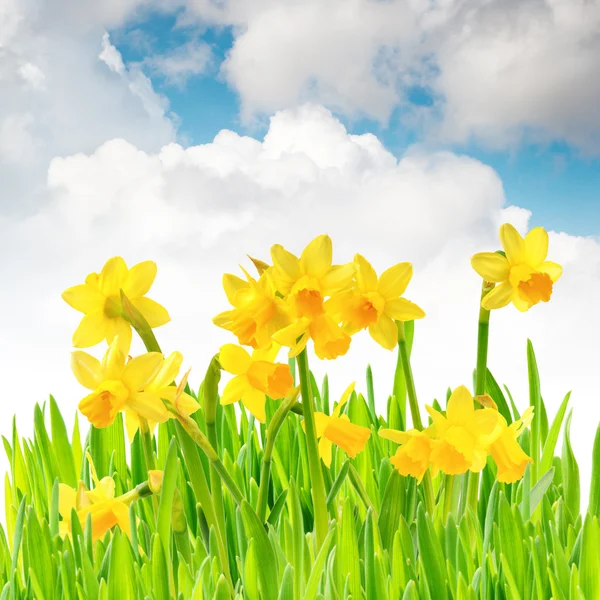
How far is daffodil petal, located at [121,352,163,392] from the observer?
1.33 metres

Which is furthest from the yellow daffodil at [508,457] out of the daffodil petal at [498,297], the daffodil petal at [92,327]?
the daffodil petal at [92,327]

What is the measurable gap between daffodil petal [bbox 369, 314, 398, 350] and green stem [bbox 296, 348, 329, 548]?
0.19 metres

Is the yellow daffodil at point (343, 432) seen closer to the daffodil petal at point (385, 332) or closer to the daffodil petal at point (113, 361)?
the daffodil petal at point (385, 332)

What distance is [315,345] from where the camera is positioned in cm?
137

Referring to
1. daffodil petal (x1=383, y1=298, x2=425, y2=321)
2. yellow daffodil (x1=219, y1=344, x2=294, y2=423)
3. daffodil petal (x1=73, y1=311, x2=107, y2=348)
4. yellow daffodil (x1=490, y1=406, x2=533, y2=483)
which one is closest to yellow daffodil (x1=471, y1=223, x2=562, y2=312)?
daffodil petal (x1=383, y1=298, x2=425, y2=321)

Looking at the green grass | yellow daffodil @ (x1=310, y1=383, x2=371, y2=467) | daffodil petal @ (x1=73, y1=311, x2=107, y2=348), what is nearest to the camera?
the green grass

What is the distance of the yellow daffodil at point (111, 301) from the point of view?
4.68 feet

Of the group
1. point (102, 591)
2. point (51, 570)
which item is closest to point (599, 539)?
point (102, 591)

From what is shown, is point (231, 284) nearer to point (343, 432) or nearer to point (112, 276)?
point (112, 276)

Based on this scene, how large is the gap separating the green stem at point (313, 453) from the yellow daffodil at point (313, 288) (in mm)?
45

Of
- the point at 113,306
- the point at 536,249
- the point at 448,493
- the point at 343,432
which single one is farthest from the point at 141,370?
the point at 536,249

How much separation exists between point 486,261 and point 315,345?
449mm

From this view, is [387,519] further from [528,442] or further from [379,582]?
[528,442]

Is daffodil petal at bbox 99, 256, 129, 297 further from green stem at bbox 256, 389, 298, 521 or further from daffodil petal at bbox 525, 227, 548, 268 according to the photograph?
daffodil petal at bbox 525, 227, 548, 268
